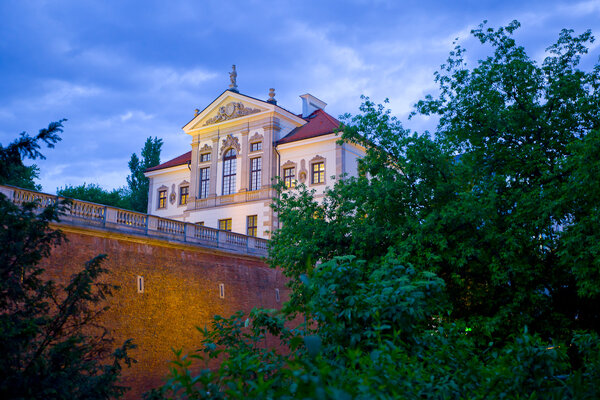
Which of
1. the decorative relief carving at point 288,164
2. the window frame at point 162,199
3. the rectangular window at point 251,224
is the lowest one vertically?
the rectangular window at point 251,224

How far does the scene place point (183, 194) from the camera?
40.3 m

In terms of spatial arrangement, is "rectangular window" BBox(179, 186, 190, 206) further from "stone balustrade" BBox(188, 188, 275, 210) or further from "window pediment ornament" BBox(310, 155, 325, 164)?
"window pediment ornament" BBox(310, 155, 325, 164)

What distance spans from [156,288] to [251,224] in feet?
48.4

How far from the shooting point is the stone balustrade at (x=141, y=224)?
17.4m

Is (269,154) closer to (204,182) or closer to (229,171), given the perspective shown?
(229,171)

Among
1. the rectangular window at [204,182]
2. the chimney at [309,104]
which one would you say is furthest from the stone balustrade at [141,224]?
the chimney at [309,104]

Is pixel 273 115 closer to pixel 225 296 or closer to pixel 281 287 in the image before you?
pixel 281 287

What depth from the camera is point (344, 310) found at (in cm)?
589

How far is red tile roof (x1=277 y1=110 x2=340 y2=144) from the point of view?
115 ft

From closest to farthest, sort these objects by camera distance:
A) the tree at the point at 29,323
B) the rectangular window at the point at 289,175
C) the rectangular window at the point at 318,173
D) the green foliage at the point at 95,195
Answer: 1. the tree at the point at 29,323
2. the rectangular window at the point at 318,173
3. the rectangular window at the point at 289,175
4. the green foliage at the point at 95,195

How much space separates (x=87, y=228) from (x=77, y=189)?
1652 inches

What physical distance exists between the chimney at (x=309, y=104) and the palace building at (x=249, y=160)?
1426 millimetres

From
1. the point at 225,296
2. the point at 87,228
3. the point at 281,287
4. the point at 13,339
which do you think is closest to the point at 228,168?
the point at 281,287

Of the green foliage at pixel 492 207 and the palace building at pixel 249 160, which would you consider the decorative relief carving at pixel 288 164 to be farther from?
the green foliage at pixel 492 207
